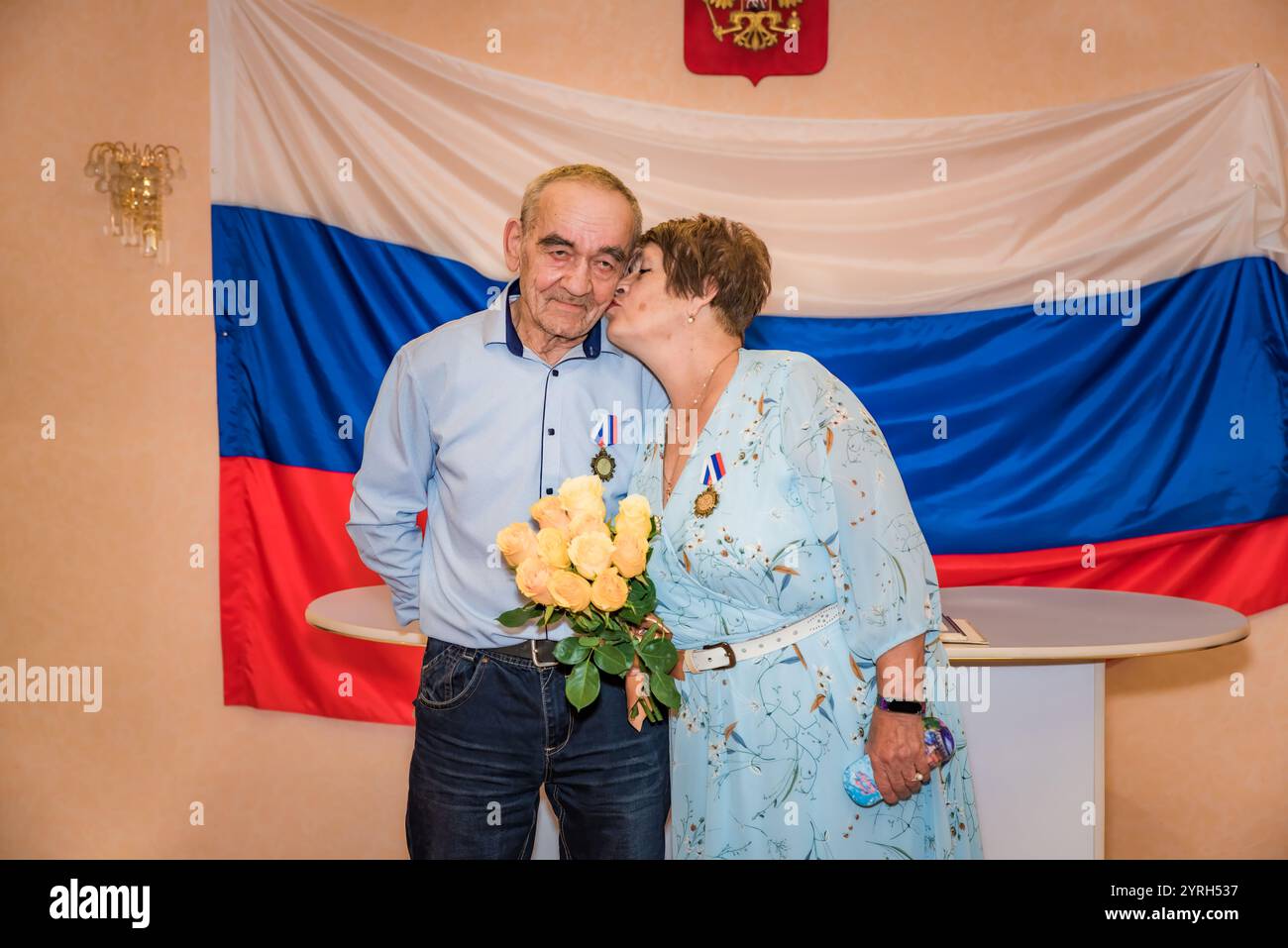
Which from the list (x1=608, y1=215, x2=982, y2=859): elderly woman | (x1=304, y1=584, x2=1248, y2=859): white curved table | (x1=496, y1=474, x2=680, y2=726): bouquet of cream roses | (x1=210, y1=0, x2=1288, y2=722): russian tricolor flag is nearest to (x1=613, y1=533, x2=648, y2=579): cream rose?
(x1=496, y1=474, x2=680, y2=726): bouquet of cream roses

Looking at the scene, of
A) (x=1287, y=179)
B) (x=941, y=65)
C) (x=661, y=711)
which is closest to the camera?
(x=661, y=711)

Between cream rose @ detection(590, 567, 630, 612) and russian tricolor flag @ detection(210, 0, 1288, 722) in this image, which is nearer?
cream rose @ detection(590, 567, 630, 612)

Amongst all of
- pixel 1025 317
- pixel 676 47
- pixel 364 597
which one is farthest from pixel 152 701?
pixel 1025 317

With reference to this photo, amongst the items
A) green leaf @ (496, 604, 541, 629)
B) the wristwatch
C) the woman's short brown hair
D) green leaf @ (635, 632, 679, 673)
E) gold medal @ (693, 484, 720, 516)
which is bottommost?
the wristwatch

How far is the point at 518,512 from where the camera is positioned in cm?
180

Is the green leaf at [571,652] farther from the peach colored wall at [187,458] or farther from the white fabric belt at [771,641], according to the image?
the peach colored wall at [187,458]

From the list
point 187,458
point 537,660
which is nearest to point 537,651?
point 537,660

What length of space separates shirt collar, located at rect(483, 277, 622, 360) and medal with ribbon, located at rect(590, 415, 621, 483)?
130mm

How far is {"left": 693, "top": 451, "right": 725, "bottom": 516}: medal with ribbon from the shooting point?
1.68 m

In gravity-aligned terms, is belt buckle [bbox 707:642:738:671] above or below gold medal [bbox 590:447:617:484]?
below

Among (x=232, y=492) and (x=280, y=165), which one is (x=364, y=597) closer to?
(x=232, y=492)

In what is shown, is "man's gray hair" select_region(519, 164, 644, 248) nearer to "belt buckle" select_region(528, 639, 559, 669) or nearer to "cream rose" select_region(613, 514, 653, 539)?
"cream rose" select_region(613, 514, 653, 539)
